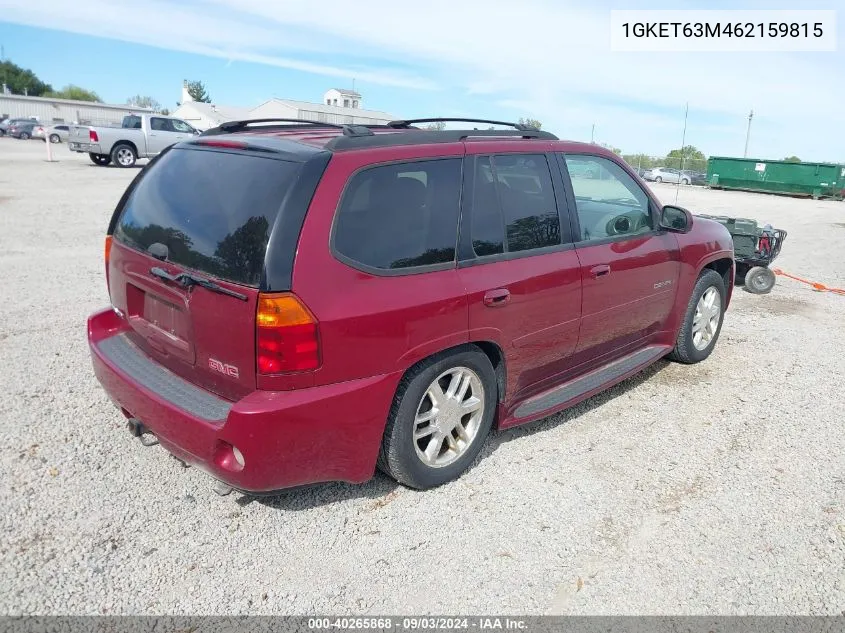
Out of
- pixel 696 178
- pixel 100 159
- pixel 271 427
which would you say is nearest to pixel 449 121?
pixel 271 427

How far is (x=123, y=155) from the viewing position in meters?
22.7

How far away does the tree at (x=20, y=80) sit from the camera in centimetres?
9919

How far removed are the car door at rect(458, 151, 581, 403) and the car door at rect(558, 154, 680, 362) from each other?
0.14 meters

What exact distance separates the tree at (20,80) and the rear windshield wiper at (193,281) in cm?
11571

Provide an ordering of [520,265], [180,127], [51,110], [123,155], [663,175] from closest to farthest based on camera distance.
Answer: [520,265]
[123,155]
[180,127]
[663,175]
[51,110]

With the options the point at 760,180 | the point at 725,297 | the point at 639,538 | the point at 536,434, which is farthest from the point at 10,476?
the point at 760,180

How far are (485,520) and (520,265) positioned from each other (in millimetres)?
1321

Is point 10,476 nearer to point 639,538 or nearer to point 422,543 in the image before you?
point 422,543

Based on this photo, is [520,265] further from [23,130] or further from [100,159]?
[23,130]

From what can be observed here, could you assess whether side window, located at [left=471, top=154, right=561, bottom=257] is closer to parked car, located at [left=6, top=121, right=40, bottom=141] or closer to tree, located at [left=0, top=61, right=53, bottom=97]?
parked car, located at [left=6, top=121, right=40, bottom=141]

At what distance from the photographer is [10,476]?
3.32m

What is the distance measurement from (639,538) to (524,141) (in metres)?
2.23

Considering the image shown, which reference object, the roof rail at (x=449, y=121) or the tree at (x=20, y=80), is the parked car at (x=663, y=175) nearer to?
the roof rail at (x=449, y=121)

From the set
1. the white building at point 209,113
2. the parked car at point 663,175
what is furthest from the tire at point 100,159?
the white building at point 209,113
